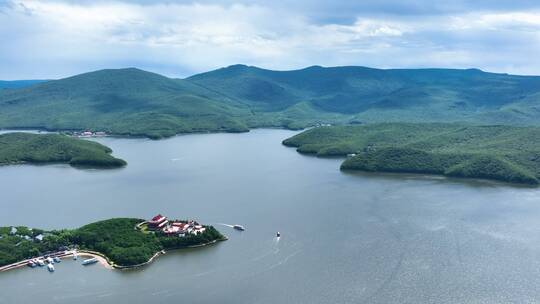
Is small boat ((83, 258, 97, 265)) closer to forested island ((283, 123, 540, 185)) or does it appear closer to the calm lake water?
the calm lake water

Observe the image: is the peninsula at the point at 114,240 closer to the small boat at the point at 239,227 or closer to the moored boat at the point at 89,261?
the moored boat at the point at 89,261

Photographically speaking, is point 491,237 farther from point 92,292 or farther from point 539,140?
point 539,140

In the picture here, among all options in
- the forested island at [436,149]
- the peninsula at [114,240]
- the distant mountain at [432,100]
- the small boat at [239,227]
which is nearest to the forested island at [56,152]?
the forested island at [436,149]

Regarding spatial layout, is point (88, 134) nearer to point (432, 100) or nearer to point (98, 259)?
point (98, 259)

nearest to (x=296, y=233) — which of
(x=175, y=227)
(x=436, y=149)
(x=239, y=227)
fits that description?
(x=239, y=227)

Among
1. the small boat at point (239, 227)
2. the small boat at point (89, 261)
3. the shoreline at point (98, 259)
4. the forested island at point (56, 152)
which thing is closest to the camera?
the shoreline at point (98, 259)
